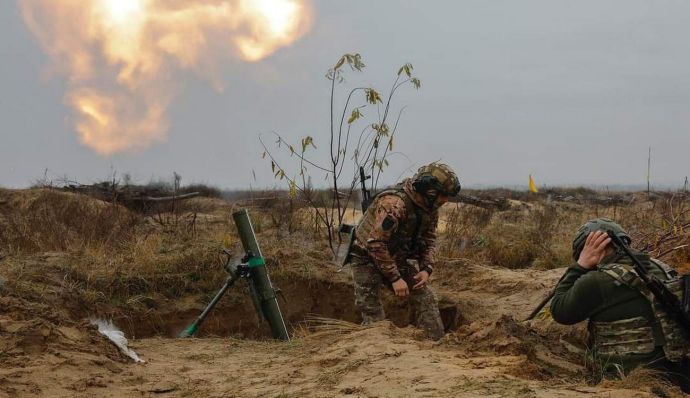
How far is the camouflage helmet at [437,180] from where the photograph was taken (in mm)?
6055

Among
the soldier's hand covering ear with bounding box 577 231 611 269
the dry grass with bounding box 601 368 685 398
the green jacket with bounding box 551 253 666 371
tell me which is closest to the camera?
the dry grass with bounding box 601 368 685 398

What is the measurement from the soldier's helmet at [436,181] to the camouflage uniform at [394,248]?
141 mm

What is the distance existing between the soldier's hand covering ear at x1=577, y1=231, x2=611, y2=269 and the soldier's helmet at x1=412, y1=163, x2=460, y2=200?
6.50ft

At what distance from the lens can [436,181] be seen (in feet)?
19.9

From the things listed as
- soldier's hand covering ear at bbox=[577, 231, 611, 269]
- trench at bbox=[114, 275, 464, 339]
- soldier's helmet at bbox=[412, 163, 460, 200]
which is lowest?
trench at bbox=[114, 275, 464, 339]

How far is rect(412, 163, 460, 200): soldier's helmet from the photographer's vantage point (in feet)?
19.9

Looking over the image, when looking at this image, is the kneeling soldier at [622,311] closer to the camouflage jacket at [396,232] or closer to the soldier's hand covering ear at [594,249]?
the soldier's hand covering ear at [594,249]

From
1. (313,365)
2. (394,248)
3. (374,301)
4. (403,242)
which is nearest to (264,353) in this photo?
(374,301)

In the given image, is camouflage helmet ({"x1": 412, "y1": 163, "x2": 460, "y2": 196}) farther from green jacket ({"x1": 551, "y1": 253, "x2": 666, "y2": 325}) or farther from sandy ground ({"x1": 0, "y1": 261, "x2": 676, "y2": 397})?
green jacket ({"x1": 551, "y1": 253, "x2": 666, "y2": 325})

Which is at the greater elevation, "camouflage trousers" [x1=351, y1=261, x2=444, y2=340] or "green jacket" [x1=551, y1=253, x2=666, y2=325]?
"green jacket" [x1=551, y1=253, x2=666, y2=325]

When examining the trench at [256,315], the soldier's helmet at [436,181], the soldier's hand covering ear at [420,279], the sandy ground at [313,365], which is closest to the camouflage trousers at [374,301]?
the soldier's hand covering ear at [420,279]

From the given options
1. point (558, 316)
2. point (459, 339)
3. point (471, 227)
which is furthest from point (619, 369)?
point (471, 227)

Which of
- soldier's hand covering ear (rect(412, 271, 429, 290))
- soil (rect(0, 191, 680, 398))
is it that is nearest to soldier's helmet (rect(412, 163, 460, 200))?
soldier's hand covering ear (rect(412, 271, 429, 290))

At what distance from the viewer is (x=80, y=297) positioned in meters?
7.30
